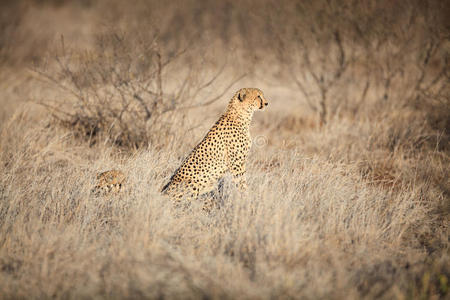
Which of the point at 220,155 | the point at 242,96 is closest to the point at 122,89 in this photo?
the point at 242,96

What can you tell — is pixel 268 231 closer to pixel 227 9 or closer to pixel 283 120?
pixel 283 120

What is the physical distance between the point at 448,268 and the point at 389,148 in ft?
9.36

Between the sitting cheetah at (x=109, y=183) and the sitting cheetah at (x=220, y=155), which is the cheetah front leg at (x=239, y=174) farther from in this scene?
the sitting cheetah at (x=109, y=183)

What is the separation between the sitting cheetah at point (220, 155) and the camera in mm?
2785

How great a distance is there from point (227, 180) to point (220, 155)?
1.28 ft

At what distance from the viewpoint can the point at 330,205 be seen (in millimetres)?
2793

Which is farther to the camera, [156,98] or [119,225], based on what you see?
[156,98]

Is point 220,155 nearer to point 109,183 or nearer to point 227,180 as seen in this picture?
point 227,180

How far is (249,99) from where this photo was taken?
312 cm

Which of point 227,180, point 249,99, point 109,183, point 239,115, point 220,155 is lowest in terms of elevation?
point 109,183

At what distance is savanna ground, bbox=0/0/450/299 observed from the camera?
203 centimetres

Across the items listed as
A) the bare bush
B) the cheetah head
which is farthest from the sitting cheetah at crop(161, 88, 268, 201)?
the bare bush

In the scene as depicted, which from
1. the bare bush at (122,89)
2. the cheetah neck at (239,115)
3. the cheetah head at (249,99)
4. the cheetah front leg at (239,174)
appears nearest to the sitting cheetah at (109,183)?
the cheetah front leg at (239,174)

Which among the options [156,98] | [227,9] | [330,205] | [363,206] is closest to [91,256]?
[330,205]
